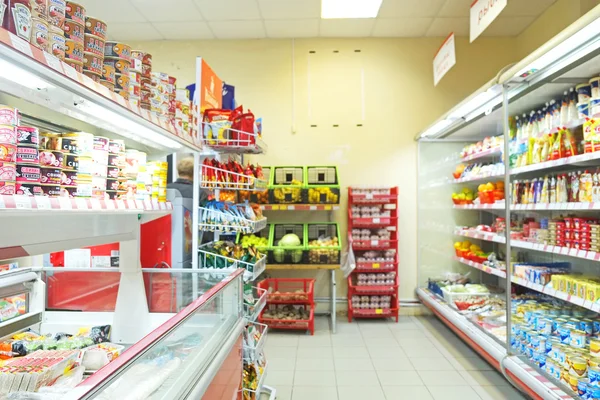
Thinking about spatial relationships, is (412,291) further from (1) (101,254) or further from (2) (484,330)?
(1) (101,254)

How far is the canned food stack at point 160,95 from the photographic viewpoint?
219 centimetres

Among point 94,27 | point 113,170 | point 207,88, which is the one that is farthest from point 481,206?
point 94,27

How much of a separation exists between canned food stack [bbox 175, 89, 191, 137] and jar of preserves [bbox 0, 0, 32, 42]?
1.27m

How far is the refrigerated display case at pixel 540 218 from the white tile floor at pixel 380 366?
286 millimetres

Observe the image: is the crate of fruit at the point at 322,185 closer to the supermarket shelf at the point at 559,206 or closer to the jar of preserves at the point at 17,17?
the supermarket shelf at the point at 559,206

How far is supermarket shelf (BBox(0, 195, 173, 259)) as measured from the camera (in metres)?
1.17

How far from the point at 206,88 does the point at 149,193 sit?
1.69m

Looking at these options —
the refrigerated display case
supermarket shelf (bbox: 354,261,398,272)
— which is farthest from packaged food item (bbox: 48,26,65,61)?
supermarket shelf (bbox: 354,261,398,272)

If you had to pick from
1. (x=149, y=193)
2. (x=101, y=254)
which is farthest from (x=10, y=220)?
(x=101, y=254)

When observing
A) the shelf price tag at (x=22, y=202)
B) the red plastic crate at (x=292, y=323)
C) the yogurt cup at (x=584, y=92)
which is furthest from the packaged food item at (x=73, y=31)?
the red plastic crate at (x=292, y=323)

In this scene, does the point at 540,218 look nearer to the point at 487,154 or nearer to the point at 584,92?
the point at 584,92

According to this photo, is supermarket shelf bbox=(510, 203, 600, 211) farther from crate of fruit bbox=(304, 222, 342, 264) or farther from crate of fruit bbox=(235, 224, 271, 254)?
crate of fruit bbox=(235, 224, 271, 254)

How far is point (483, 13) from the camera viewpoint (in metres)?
3.35

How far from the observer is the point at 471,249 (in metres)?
5.37
